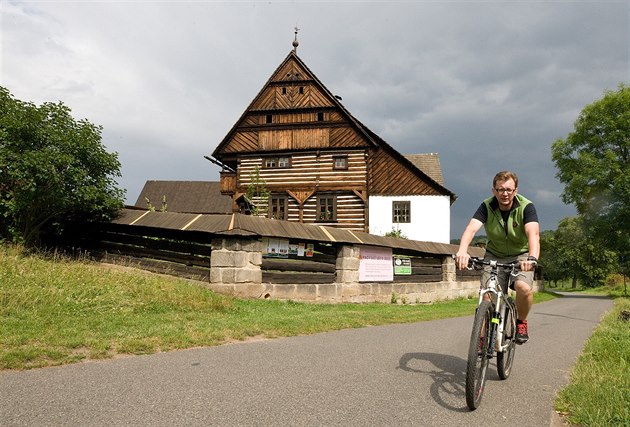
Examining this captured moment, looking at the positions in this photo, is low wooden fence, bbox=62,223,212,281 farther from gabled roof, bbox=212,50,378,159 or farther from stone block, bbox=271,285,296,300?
gabled roof, bbox=212,50,378,159

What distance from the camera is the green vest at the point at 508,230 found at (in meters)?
4.44

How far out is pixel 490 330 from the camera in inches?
152

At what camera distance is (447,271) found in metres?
17.9

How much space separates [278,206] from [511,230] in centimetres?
2453

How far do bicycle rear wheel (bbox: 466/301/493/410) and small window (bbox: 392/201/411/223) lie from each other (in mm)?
24444

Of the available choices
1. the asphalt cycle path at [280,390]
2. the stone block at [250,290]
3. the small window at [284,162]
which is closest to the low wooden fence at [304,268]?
the stone block at [250,290]

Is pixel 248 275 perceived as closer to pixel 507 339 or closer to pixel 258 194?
pixel 507 339

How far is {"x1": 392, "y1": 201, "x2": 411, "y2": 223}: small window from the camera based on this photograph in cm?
2809

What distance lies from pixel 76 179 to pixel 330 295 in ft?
24.2

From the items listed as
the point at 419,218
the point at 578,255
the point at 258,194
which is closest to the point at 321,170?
the point at 258,194

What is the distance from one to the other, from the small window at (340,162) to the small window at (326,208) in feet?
6.20

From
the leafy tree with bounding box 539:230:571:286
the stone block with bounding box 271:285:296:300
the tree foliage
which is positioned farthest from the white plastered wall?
the leafy tree with bounding box 539:230:571:286

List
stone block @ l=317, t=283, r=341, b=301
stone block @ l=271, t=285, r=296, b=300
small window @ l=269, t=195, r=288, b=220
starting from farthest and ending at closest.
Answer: small window @ l=269, t=195, r=288, b=220 → stone block @ l=317, t=283, r=341, b=301 → stone block @ l=271, t=285, r=296, b=300

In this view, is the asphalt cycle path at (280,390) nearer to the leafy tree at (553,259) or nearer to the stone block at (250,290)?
the stone block at (250,290)
